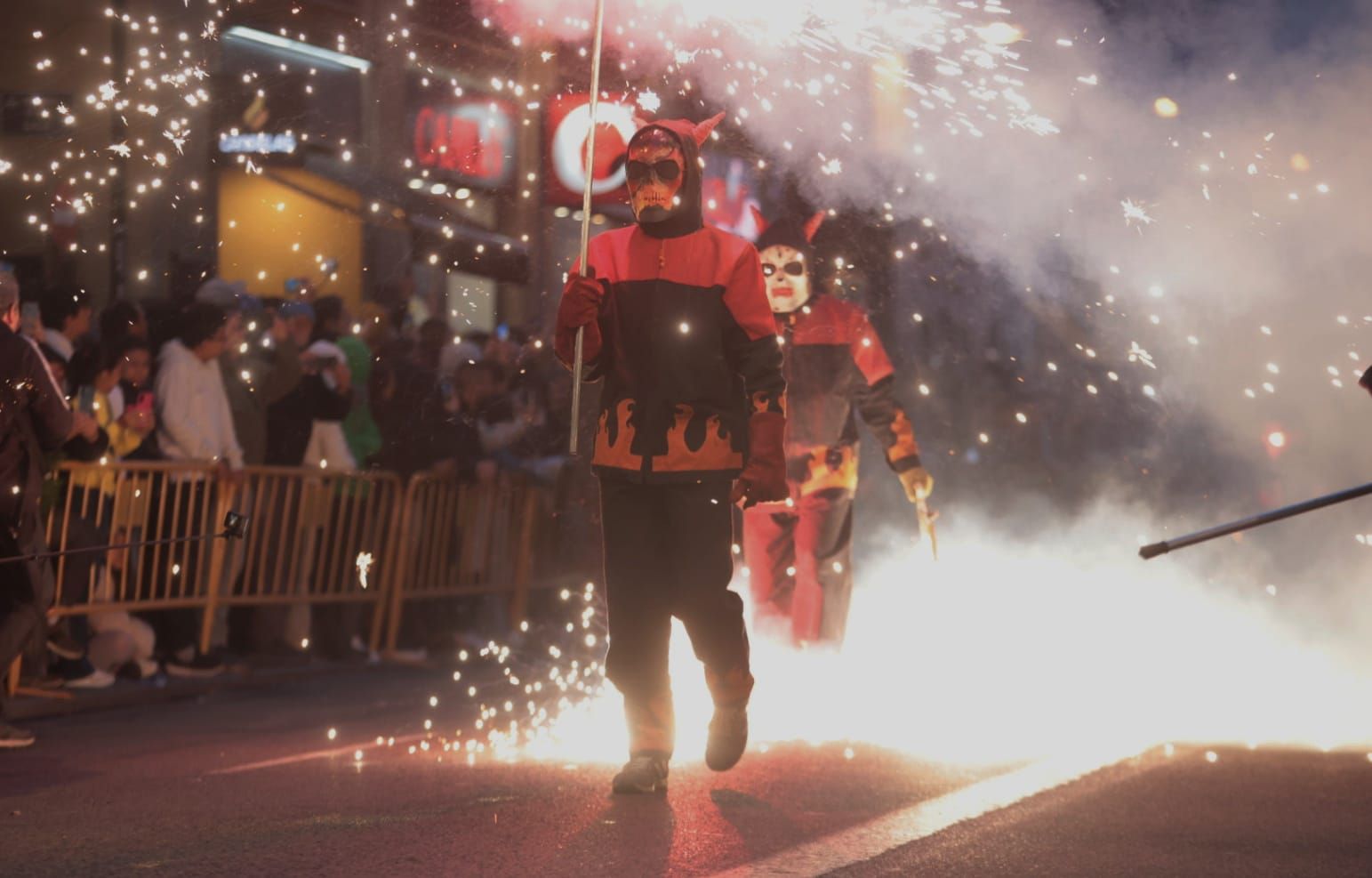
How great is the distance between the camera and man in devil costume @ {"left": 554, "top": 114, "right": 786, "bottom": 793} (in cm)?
617

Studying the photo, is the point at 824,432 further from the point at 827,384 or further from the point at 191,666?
the point at 191,666

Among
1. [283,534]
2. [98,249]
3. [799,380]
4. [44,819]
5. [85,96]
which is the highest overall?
[85,96]

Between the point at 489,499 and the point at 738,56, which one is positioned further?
the point at 489,499

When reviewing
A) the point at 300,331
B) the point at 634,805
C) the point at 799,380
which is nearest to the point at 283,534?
the point at 300,331

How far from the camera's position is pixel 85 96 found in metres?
11.8

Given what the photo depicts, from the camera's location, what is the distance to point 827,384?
927 cm

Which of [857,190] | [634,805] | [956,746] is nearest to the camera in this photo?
[634,805]

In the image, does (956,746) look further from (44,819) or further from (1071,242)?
(1071,242)

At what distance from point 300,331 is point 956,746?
5.32 meters

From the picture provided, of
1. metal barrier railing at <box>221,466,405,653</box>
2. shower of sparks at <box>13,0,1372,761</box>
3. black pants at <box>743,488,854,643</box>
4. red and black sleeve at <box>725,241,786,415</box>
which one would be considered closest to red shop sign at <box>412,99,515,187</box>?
shower of sparks at <box>13,0,1372,761</box>

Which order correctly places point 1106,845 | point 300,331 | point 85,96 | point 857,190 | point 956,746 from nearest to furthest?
point 1106,845
point 956,746
point 857,190
point 300,331
point 85,96

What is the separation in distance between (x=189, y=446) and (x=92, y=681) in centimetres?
133

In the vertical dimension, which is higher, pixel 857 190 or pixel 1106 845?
pixel 857 190

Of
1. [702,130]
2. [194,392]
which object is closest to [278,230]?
[194,392]
